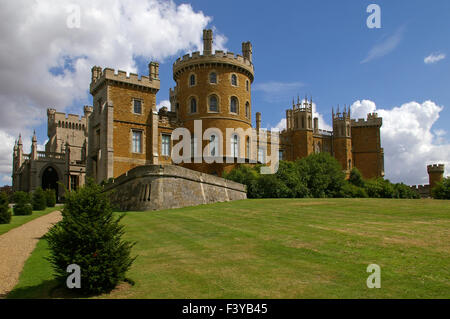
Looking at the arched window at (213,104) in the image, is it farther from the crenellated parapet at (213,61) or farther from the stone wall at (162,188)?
the stone wall at (162,188)

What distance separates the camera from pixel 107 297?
7.14 metres

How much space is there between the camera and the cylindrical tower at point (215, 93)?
3547 cm

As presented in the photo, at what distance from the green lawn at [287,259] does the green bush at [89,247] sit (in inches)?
16.8

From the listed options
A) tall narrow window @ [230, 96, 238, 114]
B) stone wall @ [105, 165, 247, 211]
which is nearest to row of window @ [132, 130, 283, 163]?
tall narrow window @ [230, 96, 238, 114]

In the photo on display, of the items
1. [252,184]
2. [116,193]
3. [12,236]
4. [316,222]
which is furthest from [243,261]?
[252,184]

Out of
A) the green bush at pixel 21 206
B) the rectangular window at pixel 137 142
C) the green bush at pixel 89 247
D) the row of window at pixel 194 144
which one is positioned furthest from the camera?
the row of window at pixel 194 144

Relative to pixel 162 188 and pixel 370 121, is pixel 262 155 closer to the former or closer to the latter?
pixel 370 121

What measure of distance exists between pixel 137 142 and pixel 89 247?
26.0 m

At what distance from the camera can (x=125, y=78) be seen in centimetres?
3244

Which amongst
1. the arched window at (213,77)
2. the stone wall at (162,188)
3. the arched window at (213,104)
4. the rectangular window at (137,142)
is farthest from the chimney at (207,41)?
the stone wall at (162,188)

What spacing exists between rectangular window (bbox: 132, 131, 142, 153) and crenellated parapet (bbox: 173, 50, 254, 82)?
8.55m

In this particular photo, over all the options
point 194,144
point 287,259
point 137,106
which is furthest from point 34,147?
point 287,259
